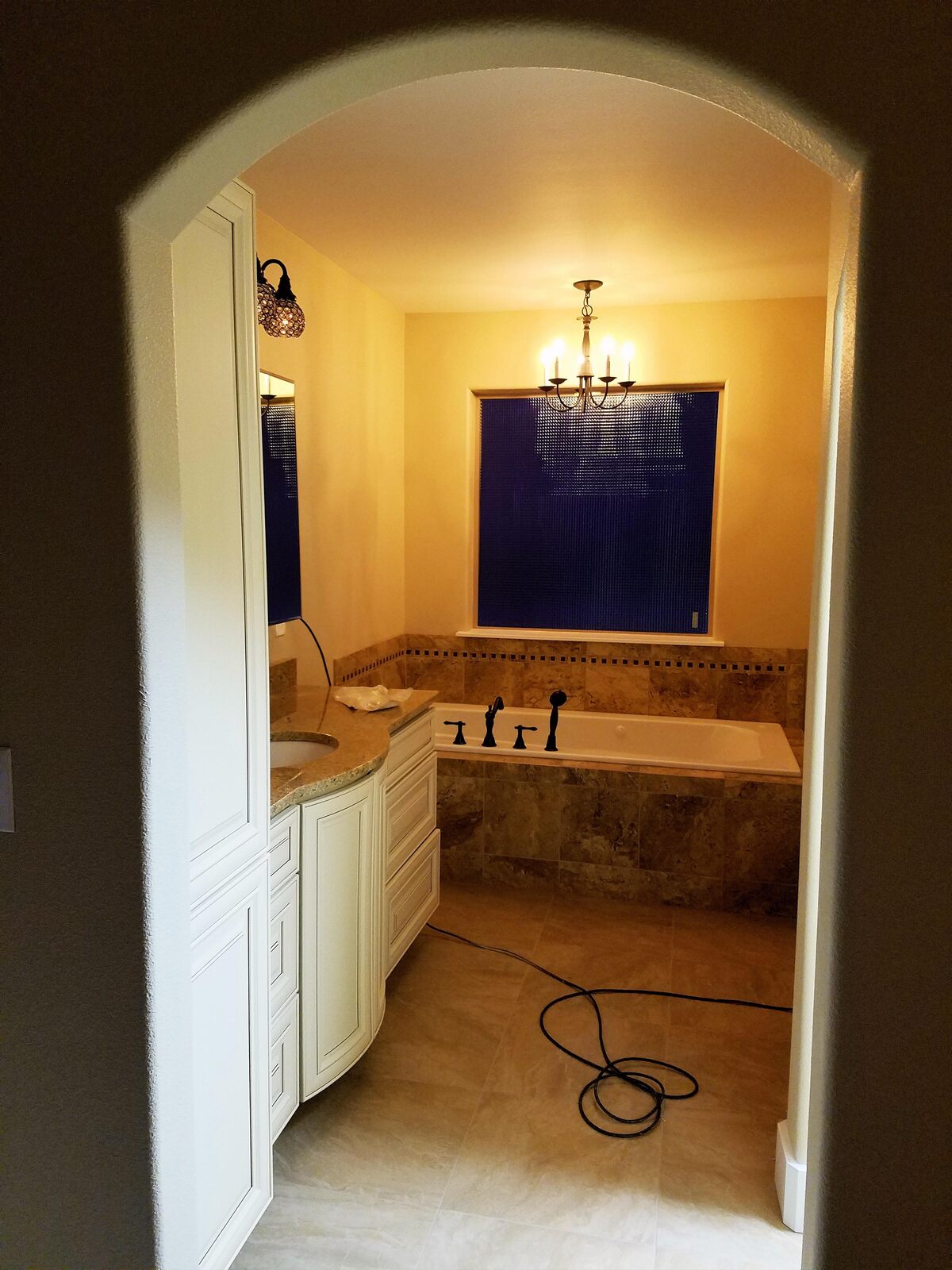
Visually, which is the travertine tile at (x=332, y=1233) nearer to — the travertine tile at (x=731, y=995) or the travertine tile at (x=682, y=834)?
the travertine tile at (x=731, y=995)

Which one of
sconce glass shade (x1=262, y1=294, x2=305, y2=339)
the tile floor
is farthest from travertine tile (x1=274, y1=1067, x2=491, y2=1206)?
sconce glass shade (x1=262, y1=294, x2=305, y2=339)

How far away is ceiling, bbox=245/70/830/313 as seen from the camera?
2.55 meters

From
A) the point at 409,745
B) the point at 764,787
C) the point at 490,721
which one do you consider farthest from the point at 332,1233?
the point at 490,721

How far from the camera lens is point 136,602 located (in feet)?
4.12

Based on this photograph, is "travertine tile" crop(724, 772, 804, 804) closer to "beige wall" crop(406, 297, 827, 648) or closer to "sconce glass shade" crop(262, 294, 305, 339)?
"beige wall" crop(406, 297, 827, 648)

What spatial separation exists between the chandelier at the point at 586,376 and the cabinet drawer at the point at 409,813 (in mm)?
2136

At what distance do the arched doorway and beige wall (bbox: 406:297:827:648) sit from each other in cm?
366

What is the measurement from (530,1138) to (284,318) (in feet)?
7.84

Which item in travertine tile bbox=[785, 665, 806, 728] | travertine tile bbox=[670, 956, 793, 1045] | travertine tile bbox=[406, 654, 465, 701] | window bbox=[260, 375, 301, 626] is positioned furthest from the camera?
travertine tile bbox=[406, 654, 465, 701]

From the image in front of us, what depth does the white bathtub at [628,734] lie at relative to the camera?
4.69 m

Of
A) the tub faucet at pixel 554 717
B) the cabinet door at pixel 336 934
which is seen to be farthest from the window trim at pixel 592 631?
the cabinet door at pixel 336 934

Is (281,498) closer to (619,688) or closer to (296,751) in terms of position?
(296,751)

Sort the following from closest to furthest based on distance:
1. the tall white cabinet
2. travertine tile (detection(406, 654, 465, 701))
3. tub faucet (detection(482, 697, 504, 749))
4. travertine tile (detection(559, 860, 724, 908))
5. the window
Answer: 1. the tall white cabinet
2. the window
3. travertine tile (detection(559, 860, 724, 908))
4. tub faucet (detection(482, 697, 504, 749))
5. travertine tile (detection(406, 654, 465, 701))

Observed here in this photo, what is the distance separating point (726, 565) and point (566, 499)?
93cm
